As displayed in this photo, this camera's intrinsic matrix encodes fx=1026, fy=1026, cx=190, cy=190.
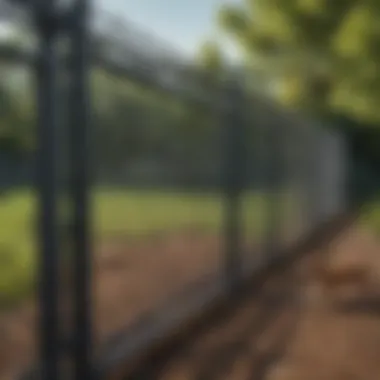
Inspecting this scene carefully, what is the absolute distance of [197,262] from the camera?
7750 mm

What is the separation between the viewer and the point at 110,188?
5359 mm

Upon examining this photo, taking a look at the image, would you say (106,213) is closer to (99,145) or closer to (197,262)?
(99,145)

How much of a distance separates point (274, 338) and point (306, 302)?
5.98 feet

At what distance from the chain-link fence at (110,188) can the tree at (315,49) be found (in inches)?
111

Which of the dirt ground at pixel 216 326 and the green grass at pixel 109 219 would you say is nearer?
the green grass at pixel 109 219

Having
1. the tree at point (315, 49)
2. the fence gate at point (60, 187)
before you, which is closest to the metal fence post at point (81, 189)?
the fence gate at point (60, 187)

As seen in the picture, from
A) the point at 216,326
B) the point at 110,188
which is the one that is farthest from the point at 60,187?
the point at 216,326

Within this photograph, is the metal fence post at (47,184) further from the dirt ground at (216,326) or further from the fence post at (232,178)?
the fence post at (232,178)

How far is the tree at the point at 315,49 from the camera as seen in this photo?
12234mm

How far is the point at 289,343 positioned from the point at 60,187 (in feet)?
8.93

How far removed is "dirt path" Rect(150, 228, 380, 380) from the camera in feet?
18.9

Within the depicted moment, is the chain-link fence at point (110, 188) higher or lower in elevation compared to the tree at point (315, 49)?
lower

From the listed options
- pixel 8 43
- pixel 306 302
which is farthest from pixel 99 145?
pixel 306 302

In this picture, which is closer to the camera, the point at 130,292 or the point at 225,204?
the point at 130,292
